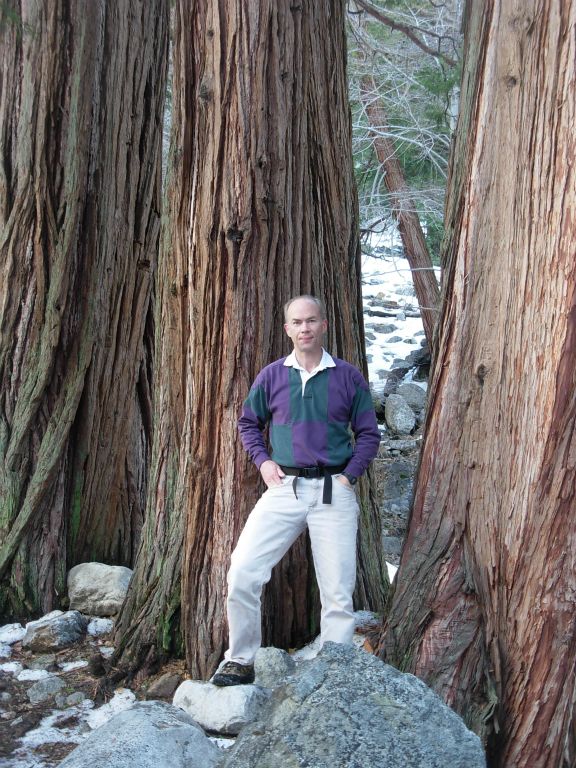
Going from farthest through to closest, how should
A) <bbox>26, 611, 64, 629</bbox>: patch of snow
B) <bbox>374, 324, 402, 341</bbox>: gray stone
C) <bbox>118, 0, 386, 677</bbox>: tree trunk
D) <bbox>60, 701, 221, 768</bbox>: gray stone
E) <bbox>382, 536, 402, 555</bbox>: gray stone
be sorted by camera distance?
<bbox>374, 324, 402, 341</bbox>: gray stone < <bbox>382, 536, 402, 555</bbox>: gray stone < <bbox>26, 611, 64, 629</bbox>: patch of snow < <bbox>118, 0, 386, 677</bbox>: tree trunk < <bbox>60, 701, 221, 768</bbox>: gray stone

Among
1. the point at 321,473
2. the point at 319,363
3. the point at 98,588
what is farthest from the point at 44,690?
the point at 319,363

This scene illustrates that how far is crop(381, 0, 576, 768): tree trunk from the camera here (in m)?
3.67

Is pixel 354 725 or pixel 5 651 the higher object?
pixel 354 725

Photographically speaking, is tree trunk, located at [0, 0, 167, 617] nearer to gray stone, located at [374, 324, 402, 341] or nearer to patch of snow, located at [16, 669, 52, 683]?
patch of snow, located at [16, 669, 52, 683]

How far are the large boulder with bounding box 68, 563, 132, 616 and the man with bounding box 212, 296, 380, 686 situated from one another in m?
2.04

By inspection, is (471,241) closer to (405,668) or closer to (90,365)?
(405,668)

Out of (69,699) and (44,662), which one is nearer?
(69,699)

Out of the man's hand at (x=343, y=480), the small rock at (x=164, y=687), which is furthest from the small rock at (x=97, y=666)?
the man's hand at (x=343, y=480)

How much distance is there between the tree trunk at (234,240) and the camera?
4750 millimetres

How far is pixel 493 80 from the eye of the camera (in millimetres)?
3965

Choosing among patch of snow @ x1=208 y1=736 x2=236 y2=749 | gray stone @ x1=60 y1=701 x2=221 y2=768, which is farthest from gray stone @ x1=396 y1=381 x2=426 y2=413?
gray stone @ x1=60 y1=701 x2=221 y2=768

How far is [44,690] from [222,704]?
1.33 meters

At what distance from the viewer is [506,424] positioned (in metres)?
3.89

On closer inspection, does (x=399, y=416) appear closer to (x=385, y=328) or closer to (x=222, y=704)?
(x=385, y=328)
